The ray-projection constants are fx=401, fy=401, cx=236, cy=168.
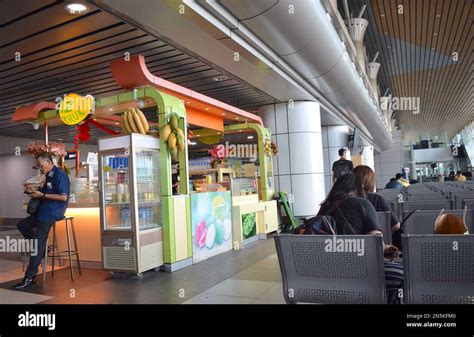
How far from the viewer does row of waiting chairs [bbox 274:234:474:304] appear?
6.74ft

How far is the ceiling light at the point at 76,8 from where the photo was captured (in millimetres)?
4328

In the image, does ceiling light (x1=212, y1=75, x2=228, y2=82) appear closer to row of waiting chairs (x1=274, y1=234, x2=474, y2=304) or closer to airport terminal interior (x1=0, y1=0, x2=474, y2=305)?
airport terminal interior (x1=0, y1=0, x2=474, y2=305)

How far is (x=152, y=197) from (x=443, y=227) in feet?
13.7

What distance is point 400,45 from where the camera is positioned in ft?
41.4

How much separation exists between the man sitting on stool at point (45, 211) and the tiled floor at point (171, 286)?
27 centimetres

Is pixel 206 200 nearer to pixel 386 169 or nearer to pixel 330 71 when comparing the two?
pixel 330 71

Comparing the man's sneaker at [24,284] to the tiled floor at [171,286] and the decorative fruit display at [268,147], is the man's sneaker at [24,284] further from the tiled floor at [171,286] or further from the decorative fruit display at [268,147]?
the decorative fruit display at [268,147]

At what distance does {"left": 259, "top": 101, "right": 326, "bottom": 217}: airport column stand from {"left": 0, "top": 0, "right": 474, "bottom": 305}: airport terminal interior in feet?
0.12

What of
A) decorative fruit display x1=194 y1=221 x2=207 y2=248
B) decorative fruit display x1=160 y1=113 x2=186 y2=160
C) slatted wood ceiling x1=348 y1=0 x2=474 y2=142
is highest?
slatted wood ceiling x1=348 y1=0 x2=474 y2=142

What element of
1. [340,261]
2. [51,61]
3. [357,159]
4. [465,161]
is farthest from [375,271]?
[465,161]

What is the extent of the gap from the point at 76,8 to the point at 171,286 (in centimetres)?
332

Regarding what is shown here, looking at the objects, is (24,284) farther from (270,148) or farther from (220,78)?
(270,148)

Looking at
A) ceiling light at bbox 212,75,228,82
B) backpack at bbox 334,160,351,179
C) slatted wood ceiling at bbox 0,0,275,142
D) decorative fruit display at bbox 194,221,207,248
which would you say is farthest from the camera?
ceiling light at bbox 212,75,228,82

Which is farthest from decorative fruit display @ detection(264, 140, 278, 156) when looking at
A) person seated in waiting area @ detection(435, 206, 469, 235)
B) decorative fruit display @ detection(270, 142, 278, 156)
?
person seated in waiting area @ detection(435, 206, 469, 235)
